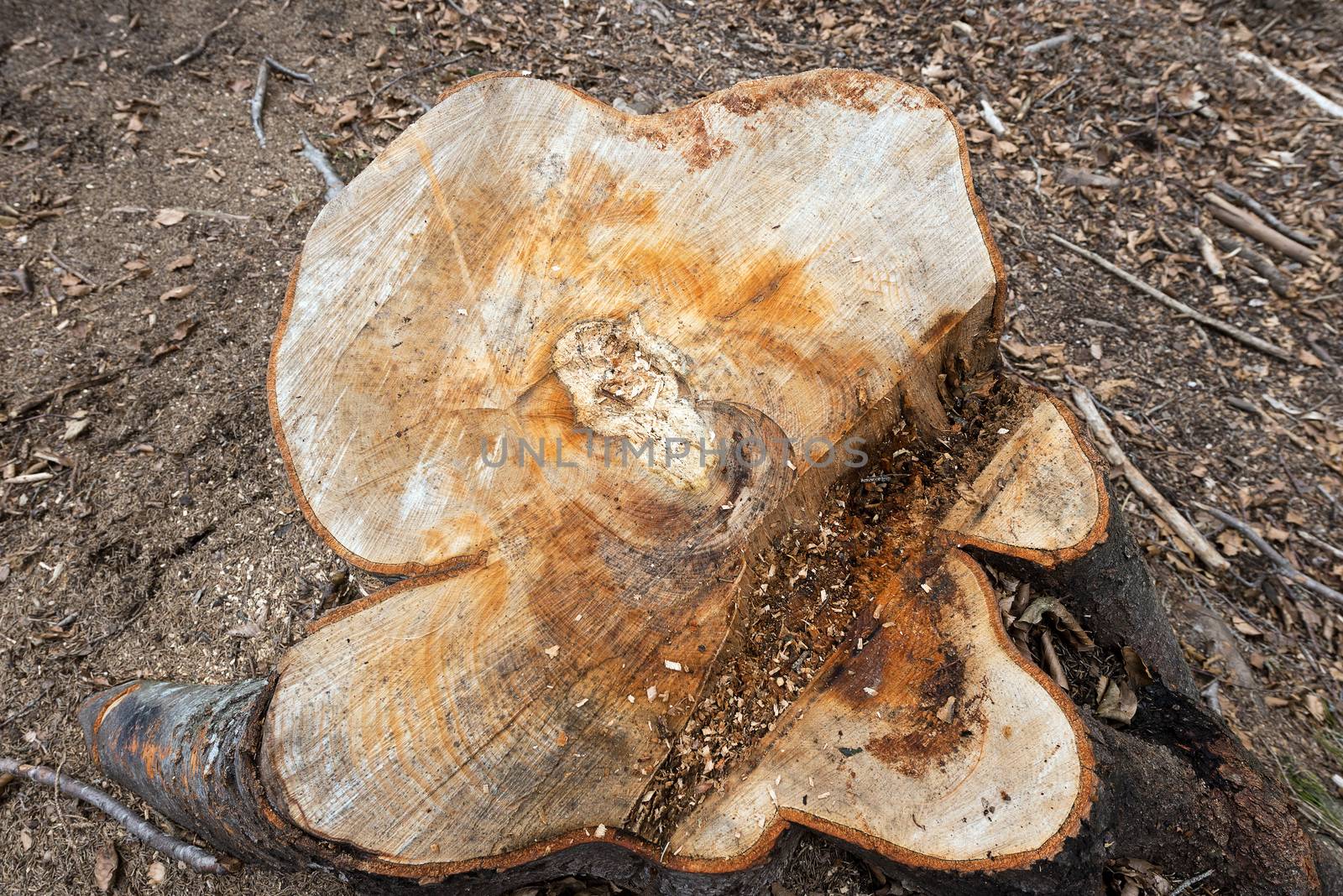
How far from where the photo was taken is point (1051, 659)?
6.21 feet

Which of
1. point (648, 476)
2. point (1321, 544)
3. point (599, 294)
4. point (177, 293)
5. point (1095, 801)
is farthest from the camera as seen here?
point (177, 293)

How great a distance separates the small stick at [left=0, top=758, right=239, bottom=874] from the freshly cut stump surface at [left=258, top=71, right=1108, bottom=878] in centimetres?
Result: 104

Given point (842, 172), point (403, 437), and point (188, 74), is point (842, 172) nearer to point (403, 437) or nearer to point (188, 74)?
point (403, 437)

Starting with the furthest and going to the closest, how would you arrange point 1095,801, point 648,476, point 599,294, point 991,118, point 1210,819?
point 991,118 → point 599,294 → point 648,476 → point 1210,819 → point 1095,801

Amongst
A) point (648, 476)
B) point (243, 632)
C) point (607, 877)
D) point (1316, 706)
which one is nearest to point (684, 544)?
point (648, 476)

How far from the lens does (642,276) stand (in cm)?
184

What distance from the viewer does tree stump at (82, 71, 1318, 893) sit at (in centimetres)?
141

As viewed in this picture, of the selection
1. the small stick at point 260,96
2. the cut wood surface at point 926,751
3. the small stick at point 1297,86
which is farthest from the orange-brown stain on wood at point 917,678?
the small stick at point 1297,86

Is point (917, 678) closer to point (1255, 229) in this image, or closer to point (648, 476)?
point (648, 476)

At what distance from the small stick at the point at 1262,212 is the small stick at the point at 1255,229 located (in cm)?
4

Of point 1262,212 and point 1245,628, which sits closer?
point 1245,628

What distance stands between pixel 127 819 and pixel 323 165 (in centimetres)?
275

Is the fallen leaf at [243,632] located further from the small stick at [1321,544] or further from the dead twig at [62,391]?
the small stick at [1321,544]

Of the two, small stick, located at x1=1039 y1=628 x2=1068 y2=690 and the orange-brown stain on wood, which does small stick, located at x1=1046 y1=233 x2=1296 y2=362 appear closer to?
small stick, located at x1=1039 y1=628 x2=1068 y2=690
